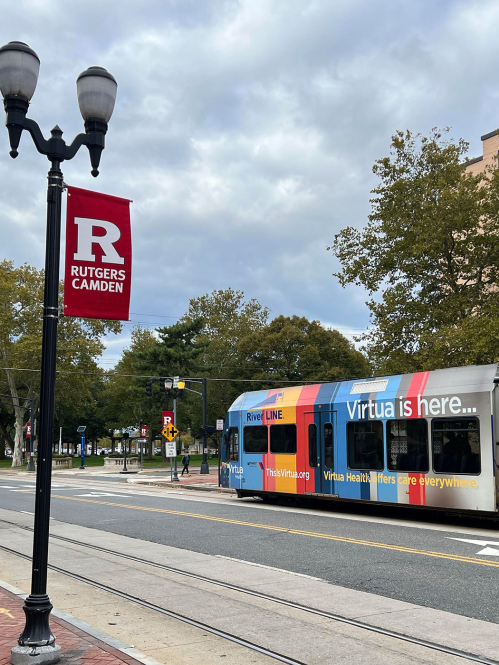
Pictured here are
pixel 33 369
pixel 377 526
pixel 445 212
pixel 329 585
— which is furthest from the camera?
pixel 33 369

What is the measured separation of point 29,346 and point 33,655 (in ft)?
177

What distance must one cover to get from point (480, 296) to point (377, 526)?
14762mm

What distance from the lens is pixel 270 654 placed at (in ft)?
20.2

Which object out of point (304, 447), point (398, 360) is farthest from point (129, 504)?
point (398, 360)

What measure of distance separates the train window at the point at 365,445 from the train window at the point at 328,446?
0.66 meters

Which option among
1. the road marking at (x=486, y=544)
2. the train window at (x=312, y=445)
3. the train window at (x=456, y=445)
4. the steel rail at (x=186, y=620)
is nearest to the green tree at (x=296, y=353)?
the train window at (x=312, y=445)

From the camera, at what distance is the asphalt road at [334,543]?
29.3 ft

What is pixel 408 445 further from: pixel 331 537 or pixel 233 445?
pixel 233 445

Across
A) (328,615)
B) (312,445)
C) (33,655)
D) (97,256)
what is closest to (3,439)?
(312,445)

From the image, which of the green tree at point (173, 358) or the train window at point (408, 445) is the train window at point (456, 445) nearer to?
the train window at point (408, 445)

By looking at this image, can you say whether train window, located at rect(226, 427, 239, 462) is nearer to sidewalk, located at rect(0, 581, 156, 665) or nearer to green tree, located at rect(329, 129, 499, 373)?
green tree, located at rect(329, 129, 499, 373)

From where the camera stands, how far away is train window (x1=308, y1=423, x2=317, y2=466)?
19.0 metres

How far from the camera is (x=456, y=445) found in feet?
49.9

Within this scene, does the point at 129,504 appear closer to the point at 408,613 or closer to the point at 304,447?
the point at 304,447
